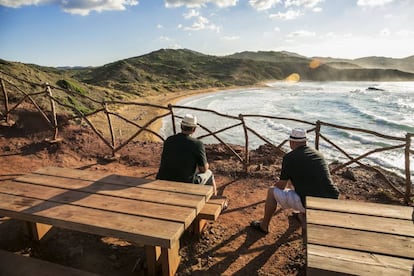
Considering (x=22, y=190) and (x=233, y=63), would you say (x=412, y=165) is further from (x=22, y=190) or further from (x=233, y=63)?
(x=233, y=63)

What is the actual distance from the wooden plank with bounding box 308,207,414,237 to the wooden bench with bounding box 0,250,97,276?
85.7 inches

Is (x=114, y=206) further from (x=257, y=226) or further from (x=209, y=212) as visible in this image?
(x=257, y=226)

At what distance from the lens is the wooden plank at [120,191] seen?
318 centimetres

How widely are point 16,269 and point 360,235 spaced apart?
10.5 ft

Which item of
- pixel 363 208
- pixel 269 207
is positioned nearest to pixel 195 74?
pixel 269 207

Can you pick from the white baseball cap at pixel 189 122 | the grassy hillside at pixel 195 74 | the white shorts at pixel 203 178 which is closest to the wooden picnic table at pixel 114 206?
the white shorts at pixel 203 178

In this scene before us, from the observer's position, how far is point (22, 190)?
3.55 m

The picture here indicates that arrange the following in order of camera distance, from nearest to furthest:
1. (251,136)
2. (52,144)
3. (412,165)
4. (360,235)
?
(360,235)
(52,144)
(412,165)
(251,136)

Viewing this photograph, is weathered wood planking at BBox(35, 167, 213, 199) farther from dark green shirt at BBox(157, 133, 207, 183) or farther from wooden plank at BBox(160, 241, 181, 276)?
wooden plank at BBox(160, 241, 181, 276)

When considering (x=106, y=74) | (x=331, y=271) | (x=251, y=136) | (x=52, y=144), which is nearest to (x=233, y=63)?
(x=106, y=74)

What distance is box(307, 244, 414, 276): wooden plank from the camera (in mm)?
2127

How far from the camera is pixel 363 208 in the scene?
3057 millimetres

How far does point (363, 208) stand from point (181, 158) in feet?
6.97

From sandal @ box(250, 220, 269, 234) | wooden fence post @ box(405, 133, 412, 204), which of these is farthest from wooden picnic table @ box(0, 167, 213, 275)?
wooden fence post @ box(405, 133, 412, 204)
